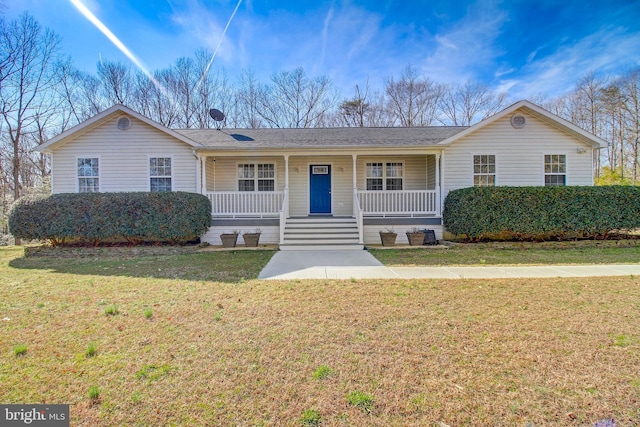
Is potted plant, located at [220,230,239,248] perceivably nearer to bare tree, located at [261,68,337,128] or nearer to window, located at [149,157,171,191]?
window, located at [149,157,171,191]

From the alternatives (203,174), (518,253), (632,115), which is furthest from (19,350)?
(632,115)

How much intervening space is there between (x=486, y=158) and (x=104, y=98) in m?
28.8

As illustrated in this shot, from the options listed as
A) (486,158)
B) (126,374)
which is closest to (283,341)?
(126,374)

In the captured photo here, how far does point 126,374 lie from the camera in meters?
2.41

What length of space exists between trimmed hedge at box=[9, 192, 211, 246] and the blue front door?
4935mm

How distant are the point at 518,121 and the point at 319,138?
7828 mm

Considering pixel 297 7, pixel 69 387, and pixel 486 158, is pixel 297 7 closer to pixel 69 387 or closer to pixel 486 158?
pixel 486 158

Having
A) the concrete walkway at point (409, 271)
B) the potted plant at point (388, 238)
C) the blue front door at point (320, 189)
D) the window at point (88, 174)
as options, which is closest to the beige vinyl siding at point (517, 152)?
the potted plant at point (388, 238)

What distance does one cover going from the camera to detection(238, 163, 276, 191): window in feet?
40.4

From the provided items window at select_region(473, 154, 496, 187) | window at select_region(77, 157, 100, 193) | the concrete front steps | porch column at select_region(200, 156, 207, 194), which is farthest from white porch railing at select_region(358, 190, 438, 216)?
window at select_region(77, 157, 100, 193)

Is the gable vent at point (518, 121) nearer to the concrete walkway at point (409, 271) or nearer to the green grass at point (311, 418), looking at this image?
the concrete walkway at point (409, 271)

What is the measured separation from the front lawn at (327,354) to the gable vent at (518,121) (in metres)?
8.03

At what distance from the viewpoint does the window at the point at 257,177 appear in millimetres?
12320

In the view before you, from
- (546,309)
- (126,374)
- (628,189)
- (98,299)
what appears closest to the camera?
(126,374)
